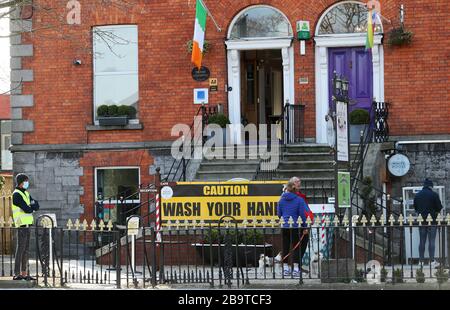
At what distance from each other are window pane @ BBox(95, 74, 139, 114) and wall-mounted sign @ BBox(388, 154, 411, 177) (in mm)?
6301

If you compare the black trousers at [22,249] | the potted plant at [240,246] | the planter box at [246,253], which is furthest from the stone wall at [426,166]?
the black trousers at [22,249]

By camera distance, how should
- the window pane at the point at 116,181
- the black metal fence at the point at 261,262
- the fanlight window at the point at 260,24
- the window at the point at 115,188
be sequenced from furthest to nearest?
the window pane at the point at 116,181, the window at the point at 115,188, the fanlight window at the point at 260,24, the black metal fence at the point at 261,262

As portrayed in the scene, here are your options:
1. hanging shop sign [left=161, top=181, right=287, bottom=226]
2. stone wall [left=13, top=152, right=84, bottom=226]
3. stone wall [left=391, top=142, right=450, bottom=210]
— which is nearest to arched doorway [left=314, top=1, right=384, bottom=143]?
stone wall [left=391, top=142, right=450, bottom=210]

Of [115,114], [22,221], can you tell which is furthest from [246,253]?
[115,114]

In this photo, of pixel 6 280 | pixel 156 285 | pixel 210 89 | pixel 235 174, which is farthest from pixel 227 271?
pixel 210 89

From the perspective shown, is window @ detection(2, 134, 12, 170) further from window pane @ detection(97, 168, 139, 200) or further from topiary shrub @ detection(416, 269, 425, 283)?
topiary shrub @ detection(416, 269, 425, 283)

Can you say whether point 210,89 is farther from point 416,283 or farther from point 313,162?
point 416,283

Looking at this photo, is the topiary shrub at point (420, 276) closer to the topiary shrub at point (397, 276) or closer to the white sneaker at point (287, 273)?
the topiary shrub at point (397, 276)

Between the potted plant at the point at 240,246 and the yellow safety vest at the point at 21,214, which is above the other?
the yellow safety vest at the point at 21,214

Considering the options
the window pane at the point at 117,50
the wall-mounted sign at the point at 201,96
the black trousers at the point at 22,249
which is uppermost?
the window pane at the point at 117,50

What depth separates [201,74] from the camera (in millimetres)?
24938

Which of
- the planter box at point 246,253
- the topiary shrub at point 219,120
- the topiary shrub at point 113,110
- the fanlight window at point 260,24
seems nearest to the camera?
the planter box at point 246,253

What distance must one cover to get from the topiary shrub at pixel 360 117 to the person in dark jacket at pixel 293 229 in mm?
5264

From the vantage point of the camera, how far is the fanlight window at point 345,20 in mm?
24438
